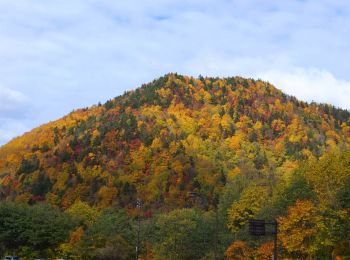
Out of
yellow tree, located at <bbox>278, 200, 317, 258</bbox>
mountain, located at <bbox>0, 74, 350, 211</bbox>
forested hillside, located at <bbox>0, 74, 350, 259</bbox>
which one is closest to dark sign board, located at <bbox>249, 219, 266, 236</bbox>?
forested hillside, located at <bbox>0, 74, 350, 259</bbox>

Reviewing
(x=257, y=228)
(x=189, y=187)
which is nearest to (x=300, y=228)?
(x=257, y=228)

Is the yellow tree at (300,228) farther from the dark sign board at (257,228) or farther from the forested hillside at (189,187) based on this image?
the dark sign board at (257,228)

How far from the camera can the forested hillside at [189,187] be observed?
55.4 m

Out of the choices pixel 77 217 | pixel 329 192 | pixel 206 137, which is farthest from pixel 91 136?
pixel 329 192

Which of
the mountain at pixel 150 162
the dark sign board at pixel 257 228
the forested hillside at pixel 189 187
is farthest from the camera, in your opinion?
the mountain at pixel 150 162

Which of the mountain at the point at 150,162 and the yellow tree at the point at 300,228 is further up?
the mountain at the point at 150,162

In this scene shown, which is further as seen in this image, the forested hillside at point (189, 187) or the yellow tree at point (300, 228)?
the forested hillside at point (189, 187)

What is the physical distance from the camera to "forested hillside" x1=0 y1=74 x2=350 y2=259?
182 ft

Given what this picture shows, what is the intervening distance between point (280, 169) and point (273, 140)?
3934 centimetres

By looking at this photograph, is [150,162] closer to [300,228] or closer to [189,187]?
[189,187]

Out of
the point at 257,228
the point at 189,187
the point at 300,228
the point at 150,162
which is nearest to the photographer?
the point at 257,228

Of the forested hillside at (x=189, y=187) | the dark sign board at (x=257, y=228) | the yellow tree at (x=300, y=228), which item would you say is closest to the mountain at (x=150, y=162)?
the forested hillside at (x=189, y=187)

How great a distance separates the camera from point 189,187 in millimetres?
148000

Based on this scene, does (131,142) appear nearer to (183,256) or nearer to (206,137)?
(206,137)
